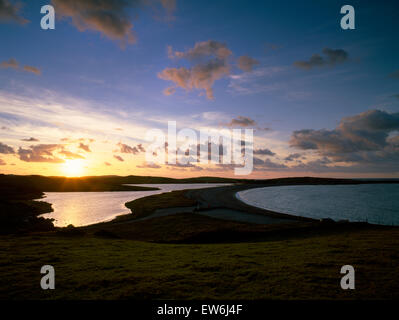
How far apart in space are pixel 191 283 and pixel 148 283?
2.65 metres

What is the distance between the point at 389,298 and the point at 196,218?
52.9m

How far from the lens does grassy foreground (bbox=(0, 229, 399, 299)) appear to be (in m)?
12.9

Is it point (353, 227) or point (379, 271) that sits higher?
point (379, 271)

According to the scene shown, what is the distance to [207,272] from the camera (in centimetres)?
1659

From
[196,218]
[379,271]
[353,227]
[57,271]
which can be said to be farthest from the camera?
[196,218]

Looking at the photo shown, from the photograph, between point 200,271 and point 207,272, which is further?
point 200,271

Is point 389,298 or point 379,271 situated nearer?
point 389,298

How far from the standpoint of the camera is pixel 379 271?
15.6 metres

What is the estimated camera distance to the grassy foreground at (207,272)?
1291 centimetres

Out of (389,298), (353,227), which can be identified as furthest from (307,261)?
(353,227)
